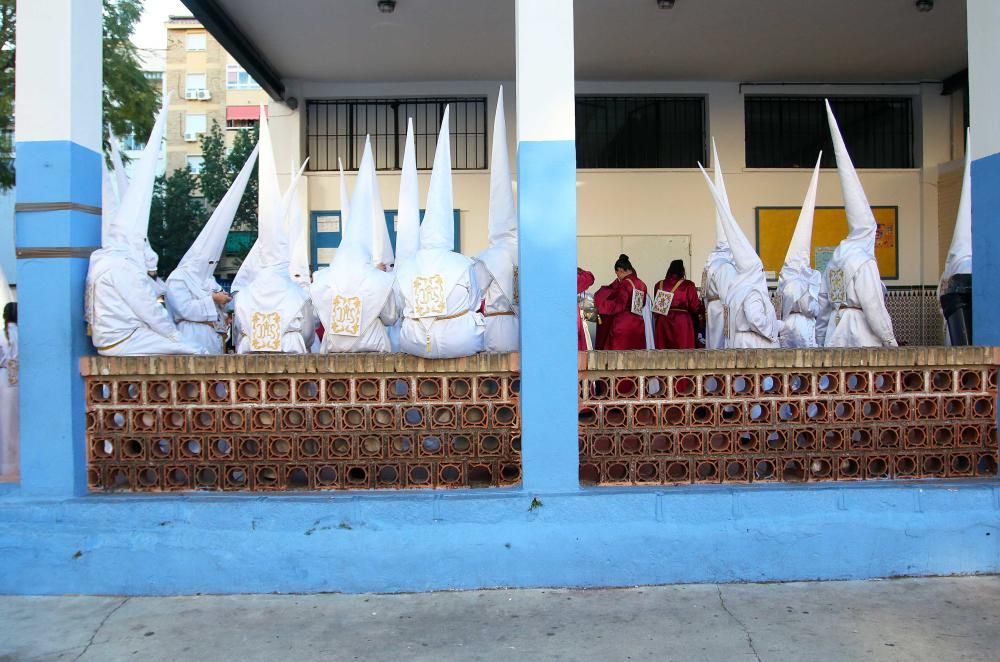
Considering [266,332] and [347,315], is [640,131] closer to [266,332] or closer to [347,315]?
[266,332]

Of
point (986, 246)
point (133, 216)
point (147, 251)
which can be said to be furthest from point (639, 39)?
point (133, 216)

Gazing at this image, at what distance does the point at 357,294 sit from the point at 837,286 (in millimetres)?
3451

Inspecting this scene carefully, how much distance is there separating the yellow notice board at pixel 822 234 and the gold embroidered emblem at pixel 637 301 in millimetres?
4539

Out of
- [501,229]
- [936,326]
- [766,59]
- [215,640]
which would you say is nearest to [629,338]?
[501,229]

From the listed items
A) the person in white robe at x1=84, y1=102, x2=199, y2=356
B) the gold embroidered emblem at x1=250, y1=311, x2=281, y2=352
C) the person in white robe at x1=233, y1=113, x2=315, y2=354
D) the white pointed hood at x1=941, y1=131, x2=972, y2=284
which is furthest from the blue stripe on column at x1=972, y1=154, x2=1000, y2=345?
the person in white robe at x1=84, y1=102, x2=199, y2=356

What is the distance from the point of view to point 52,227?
169 inches

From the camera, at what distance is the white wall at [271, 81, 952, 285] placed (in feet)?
36.4

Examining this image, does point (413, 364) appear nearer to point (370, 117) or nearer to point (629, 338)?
point (629, 338)

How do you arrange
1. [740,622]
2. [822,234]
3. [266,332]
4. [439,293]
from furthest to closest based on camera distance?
1. [822,234]
2. [266,332]
3. [439,293]
4. [740,622]

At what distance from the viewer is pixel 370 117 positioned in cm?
1131

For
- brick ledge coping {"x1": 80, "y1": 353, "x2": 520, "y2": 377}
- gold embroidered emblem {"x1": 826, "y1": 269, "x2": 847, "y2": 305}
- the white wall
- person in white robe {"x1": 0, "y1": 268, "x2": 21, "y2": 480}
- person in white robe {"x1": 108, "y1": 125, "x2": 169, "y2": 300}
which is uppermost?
the white wall

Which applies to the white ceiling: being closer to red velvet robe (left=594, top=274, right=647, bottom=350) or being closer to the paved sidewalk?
red velvet robe (left=594, top=274, right=647, bottom=350)

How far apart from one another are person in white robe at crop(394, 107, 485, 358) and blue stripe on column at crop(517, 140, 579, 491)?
0.32 meters

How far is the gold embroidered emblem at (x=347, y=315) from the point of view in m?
4.94
